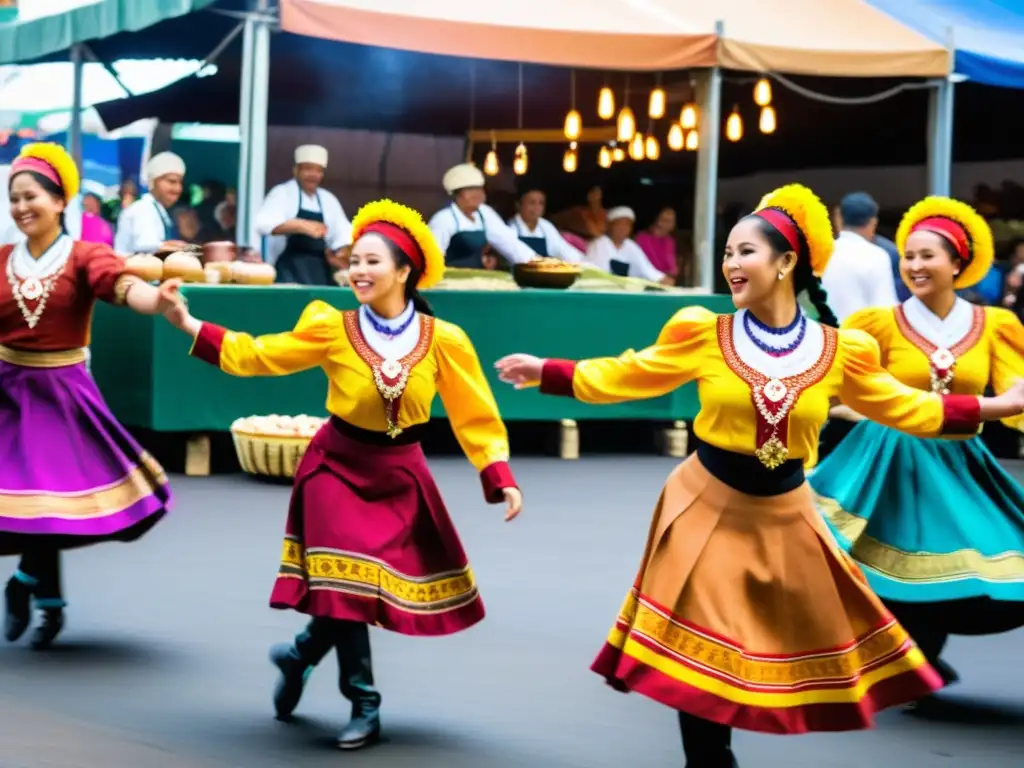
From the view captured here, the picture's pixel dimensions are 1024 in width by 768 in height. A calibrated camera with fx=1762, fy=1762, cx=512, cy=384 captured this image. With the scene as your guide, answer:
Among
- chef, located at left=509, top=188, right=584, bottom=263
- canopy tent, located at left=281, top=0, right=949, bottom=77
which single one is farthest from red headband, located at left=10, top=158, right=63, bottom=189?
chef, located at left=509, top=188, right=584, bottom=263

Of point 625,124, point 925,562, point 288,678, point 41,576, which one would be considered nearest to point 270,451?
point 41,576

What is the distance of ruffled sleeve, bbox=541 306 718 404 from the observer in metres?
4.23

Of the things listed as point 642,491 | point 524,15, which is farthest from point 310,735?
point 524,15

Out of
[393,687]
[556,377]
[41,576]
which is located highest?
[556,377]

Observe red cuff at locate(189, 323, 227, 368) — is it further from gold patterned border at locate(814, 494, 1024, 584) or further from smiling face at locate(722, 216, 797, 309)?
gold patterned border at locate(814, 494, 1024, 584)

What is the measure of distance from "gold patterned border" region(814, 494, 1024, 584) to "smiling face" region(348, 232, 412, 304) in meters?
1.36

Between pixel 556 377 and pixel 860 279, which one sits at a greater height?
pixel 860 279

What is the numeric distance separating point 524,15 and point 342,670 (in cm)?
794

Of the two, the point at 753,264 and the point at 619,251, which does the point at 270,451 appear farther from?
the point at 753,264

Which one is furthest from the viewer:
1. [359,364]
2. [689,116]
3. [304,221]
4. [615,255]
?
[689,116]

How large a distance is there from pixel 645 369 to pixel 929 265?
4.81 feet

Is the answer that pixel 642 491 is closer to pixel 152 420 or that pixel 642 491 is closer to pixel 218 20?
pixel 152 420

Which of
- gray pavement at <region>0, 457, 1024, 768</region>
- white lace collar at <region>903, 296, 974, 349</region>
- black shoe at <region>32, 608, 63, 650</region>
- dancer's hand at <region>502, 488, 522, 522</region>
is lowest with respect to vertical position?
gray pavement at <region>0, 457, 1024, 768</region>

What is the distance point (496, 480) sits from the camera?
479 centimetres
